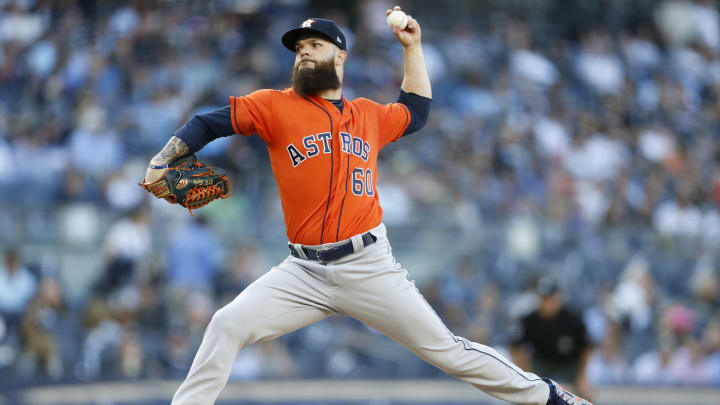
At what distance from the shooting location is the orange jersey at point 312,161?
460 cm

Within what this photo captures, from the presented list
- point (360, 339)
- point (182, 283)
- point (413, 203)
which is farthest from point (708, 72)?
point (182, 283)

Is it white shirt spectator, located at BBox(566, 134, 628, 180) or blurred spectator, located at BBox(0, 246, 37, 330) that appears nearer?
blurred spectator, located at BBox(0, 246, 37, 330)

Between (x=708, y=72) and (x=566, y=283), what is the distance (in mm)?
6168

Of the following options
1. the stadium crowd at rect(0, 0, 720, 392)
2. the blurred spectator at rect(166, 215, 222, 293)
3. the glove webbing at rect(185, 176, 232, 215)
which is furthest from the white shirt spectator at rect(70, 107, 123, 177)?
the glove webbing at rect(185, 176, 232, 215)

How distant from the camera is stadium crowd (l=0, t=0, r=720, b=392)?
10148 mm

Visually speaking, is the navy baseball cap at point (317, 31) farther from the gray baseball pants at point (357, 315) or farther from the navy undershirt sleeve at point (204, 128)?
the gray baseball pants at point (357, 315)

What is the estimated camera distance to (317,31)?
15.3 feet

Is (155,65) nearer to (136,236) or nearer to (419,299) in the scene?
(136,236)

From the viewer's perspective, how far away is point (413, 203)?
11.8 m

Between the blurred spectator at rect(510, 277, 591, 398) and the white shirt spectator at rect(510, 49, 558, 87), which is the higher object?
the white shirt spectator at rect(510, 49, 558, 87)

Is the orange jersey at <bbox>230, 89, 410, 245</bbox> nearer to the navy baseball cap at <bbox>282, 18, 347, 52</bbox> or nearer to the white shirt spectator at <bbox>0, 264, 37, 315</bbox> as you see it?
the navy baseball cap at <bbox>282, 18, 347, 52</bbox>

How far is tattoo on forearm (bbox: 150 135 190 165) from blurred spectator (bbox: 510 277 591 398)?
12.4ft

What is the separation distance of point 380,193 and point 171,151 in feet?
24.4

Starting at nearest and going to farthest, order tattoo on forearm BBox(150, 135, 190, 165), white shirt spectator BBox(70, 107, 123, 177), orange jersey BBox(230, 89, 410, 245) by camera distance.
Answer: tattoo on forearm BBox(150, 135, 190, 165)
orange jersey BBox(230, 89, 410, 245)
white shirt spectator BBox(70, 107, 123, 177)
